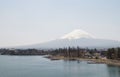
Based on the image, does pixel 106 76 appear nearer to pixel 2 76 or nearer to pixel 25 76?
pixel 25 76

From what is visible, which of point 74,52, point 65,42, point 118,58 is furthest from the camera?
point 65,42

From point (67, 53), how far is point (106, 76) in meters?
32.8

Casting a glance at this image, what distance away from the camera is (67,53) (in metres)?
55.5

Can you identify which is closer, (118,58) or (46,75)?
(46,75)

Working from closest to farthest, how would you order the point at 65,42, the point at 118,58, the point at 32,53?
the point at 118,58
the point at 32,53
the point at 65,42

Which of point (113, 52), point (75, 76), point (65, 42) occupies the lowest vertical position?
point (75, 76)

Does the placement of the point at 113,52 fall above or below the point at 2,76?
above

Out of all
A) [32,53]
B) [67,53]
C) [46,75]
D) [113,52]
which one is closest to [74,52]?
[67,53]

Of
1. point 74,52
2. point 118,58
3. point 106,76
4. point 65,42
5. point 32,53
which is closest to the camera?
point 106,76

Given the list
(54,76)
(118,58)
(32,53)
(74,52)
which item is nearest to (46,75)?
(54,76)

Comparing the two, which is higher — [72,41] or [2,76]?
[72,41]

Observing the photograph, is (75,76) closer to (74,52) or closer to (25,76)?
(25,76)

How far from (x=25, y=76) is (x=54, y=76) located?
2523mm

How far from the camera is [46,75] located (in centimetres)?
2420
